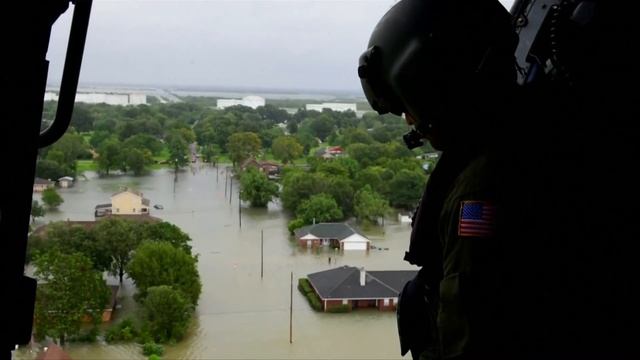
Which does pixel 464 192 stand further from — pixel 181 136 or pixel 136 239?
pixel 181 136

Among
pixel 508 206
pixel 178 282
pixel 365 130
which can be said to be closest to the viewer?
pixel 508 206

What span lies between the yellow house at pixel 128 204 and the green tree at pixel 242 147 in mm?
1924

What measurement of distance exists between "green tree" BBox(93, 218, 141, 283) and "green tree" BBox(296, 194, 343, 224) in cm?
189

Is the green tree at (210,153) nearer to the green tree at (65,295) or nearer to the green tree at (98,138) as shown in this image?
the green tree at (98,138)

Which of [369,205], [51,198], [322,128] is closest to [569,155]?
[51,198]

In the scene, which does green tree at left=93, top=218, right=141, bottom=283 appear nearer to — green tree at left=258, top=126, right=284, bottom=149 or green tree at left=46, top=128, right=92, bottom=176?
green tree at left=46, top=128, right=92, bottom=176

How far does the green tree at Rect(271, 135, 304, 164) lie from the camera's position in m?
8.90

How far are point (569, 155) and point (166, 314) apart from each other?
14.4 ft

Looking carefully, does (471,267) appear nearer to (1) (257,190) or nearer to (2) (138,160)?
(1) (257,190)

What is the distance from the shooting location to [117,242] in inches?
216

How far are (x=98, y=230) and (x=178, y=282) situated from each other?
0.89m

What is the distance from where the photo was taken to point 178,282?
17.0 ft

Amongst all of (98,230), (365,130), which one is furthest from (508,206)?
(365,130)

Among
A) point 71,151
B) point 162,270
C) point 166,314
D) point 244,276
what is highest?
point 71,151
